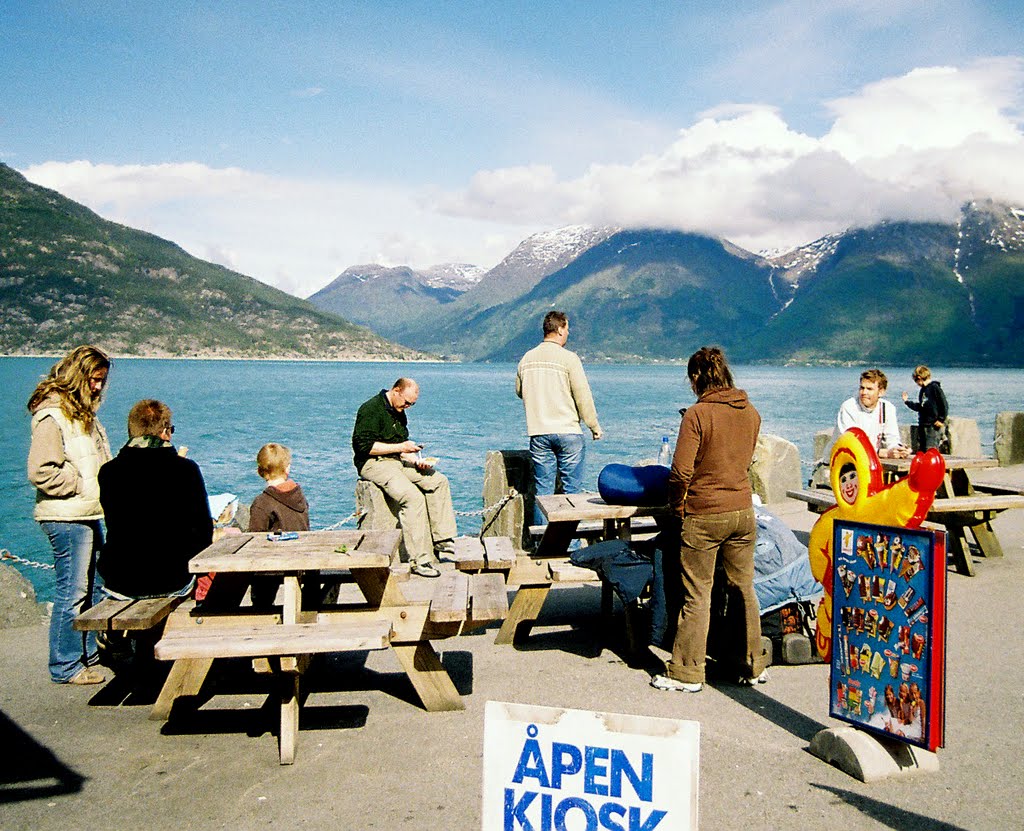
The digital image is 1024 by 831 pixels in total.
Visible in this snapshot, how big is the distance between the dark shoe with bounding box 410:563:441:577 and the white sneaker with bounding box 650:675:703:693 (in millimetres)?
→ 2917

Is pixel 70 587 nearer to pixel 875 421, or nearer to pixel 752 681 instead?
pixel 752 681

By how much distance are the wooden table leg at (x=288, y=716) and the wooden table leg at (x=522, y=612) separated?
1751mm

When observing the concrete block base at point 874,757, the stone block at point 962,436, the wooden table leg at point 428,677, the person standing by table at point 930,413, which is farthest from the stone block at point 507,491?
the stone block at point 962,436

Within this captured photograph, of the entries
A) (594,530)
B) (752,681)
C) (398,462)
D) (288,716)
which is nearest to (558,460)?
(594,530)

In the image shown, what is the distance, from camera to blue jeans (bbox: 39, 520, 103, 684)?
5.50 m

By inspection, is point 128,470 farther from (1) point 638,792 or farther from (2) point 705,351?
(1) point 638,792

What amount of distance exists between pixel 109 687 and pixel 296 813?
7.66 feet

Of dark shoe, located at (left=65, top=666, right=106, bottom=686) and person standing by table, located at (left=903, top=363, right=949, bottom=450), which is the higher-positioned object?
person standing by table, located at (left=903, top=363, right=949, bottom=450)

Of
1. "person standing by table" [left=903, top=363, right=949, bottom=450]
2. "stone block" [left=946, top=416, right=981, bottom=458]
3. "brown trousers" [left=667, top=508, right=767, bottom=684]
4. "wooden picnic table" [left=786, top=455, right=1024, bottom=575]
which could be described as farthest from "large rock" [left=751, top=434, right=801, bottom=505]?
"brown trousers" [left=667, top=508, right=767, bottom=684]

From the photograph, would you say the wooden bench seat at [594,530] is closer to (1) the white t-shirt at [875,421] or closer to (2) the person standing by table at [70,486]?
(1) the white t-shirt at [875,421]

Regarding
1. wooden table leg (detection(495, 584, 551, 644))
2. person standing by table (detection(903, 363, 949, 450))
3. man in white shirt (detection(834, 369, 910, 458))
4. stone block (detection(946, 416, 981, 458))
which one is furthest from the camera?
stone block (detection(946, 416, 981, 458))

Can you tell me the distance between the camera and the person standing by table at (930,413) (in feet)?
51.0

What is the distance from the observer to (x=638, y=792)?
245 cm

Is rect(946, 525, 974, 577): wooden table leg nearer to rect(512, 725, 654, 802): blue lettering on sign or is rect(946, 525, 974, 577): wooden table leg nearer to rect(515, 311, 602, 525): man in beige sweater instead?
rect(515, 311, 602, 525): man in beige sweater
